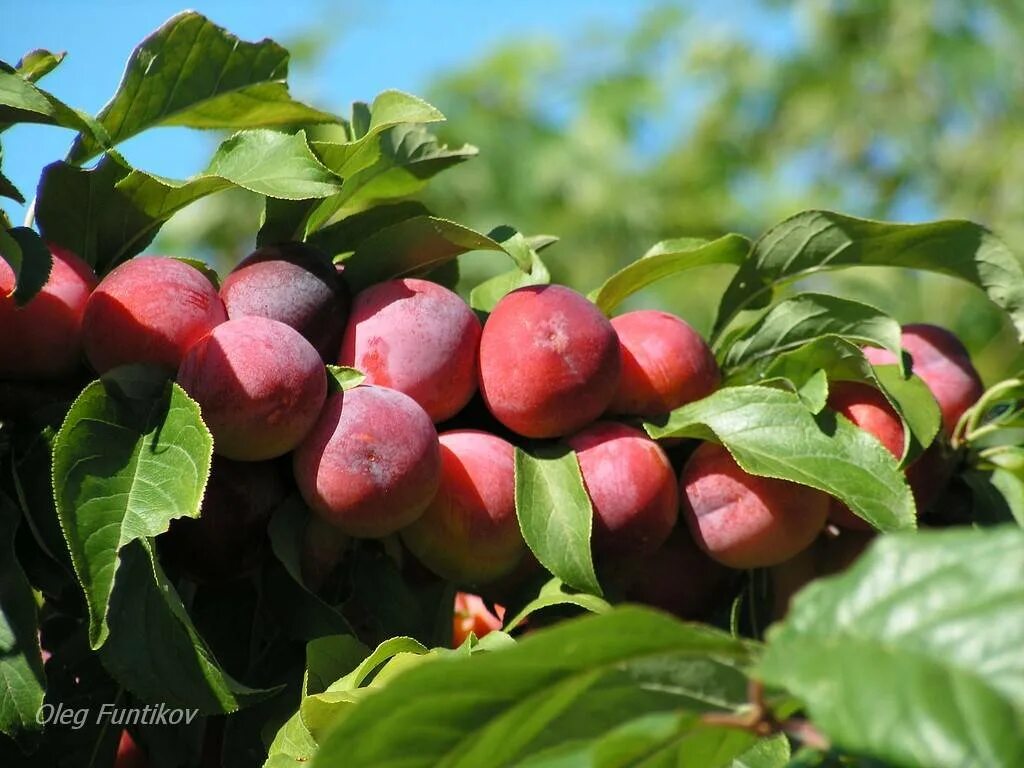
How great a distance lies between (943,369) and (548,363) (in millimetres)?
287

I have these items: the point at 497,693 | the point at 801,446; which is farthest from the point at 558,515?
the point at 497,693

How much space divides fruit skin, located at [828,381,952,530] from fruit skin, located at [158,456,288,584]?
35 centimetres

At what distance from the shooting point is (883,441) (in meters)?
0.76

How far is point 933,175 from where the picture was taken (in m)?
4.28

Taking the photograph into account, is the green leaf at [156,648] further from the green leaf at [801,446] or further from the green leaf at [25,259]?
the green leaf at [801,446]

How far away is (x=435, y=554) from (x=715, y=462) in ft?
0.58

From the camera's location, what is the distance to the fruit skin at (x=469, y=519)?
707 mm

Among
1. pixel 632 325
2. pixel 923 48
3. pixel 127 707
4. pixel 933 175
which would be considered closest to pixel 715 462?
pixel 632 325

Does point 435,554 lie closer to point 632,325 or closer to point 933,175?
point 632,325

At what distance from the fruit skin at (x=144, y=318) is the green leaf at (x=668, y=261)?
27cm

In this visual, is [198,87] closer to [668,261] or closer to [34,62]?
[34,62]

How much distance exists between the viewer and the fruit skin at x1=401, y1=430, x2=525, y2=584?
27.8 inches

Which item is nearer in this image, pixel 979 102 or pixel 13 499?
pixel 13 499

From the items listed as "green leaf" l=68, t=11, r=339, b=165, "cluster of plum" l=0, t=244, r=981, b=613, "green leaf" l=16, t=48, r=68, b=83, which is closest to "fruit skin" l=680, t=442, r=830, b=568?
"cluster of plum" l=0, t=244, r=981, b=613
